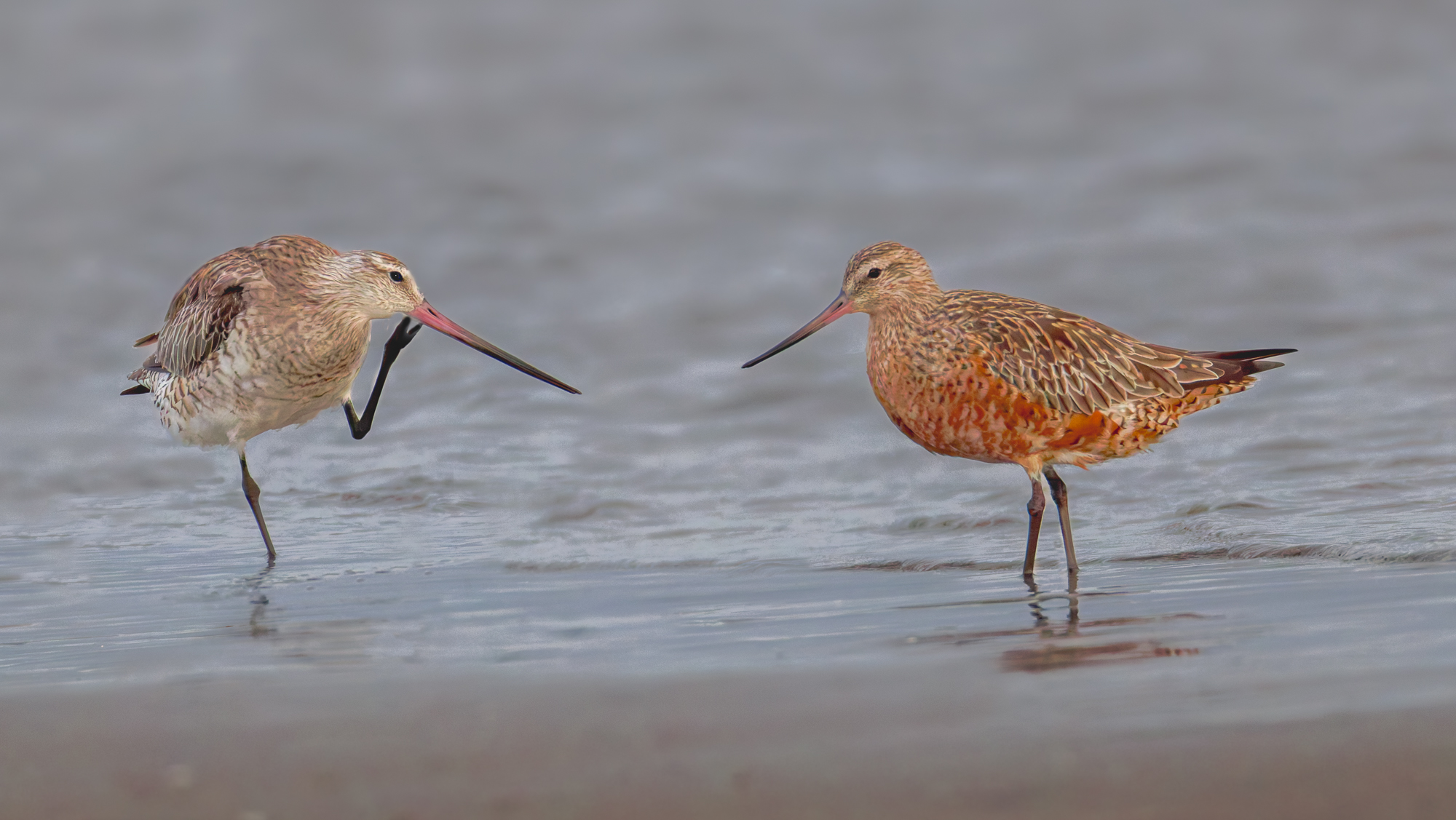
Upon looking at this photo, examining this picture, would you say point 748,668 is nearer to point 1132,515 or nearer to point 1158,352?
point 1158,352

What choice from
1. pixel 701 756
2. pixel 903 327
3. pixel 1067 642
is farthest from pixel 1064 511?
pixel 701 756

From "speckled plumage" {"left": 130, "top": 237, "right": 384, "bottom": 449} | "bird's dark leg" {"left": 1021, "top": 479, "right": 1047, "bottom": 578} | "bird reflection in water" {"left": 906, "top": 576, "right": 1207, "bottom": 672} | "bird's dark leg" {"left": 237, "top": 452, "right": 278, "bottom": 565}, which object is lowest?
"bird reflection in water" {"left": 906, "top": 576, "right": 1207, "bottom": 672}

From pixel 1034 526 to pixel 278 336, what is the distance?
3128mm

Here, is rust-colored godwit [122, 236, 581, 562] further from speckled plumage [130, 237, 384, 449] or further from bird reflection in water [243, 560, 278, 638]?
bird reflection in water [243, 560, 278, 638]

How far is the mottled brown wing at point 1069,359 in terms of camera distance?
530 centimetres

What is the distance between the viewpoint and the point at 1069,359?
17.7 feet

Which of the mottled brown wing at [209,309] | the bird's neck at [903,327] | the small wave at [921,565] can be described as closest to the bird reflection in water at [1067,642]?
the small wave at [921,565]

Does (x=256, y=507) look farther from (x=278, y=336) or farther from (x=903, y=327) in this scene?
(x=903, y=327)

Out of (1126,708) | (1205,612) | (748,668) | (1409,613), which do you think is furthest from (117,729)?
(1409,613)

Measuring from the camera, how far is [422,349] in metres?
9.70

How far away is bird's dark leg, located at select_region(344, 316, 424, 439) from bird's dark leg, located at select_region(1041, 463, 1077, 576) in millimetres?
A: 2920

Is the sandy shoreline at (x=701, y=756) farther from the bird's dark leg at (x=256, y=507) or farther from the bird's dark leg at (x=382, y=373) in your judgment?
the bird's dark leg at (x=382, y=373)

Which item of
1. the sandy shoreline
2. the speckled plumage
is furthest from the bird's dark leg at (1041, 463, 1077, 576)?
the speckled plumage

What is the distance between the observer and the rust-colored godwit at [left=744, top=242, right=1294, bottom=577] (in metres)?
5.28
